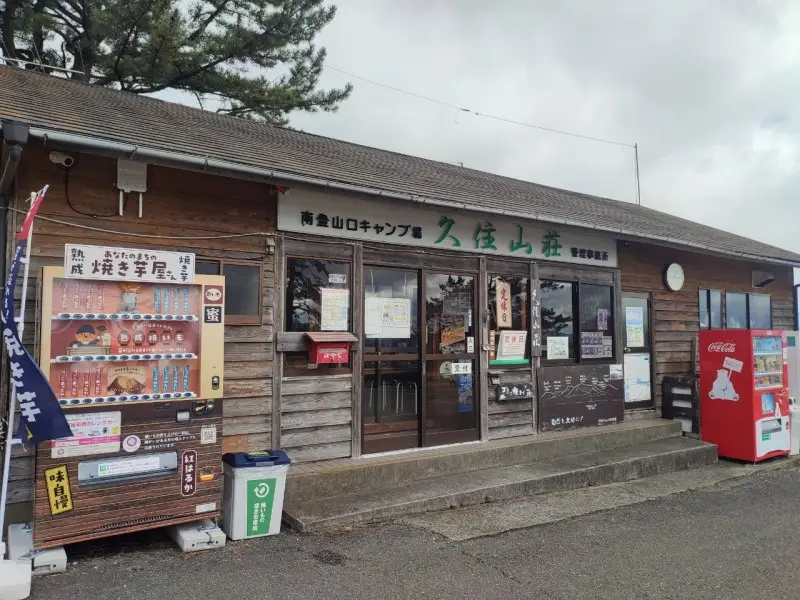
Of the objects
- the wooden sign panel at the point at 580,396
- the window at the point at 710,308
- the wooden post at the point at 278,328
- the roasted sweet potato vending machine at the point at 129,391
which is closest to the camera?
the roasted sweet potato vending machine at the point at 129,391

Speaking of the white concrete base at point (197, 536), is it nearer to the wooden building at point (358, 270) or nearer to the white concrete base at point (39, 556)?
the white concrete base at point (39, 556)

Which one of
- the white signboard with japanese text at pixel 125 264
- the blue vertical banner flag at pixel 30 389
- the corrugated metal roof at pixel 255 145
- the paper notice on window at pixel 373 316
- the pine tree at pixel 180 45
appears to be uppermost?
the pine tree at pixel 180 45

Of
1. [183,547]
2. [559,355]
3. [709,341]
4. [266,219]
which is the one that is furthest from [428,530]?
[709,341]

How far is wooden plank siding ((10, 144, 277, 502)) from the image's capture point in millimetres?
4492

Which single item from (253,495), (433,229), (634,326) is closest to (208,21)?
(433,229)

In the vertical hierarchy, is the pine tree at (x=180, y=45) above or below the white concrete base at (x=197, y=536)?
above

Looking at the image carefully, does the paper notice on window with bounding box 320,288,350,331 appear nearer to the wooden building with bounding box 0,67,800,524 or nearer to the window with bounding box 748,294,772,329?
the wooden building with bounding box 0,67,800,524

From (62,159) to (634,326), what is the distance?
25.2 feet

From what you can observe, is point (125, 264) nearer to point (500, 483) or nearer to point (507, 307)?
point (500, 483)

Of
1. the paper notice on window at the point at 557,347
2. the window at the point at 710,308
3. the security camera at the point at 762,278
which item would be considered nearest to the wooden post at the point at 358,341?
the paper notice on window at the point at 557,347

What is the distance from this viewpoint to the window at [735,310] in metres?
10.2

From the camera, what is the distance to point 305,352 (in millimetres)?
5707

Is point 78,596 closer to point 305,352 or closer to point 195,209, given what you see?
point 305,352

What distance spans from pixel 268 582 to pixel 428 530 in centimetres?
151
